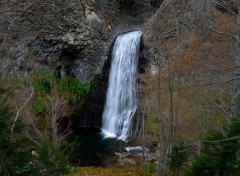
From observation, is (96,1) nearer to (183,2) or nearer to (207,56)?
(183,2)

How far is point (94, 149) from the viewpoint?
92.6ft

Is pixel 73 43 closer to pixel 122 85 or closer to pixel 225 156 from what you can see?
pixel 122 85

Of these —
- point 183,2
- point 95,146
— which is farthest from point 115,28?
point 95,146

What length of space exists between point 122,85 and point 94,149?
827cm

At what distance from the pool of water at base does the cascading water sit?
2.05m

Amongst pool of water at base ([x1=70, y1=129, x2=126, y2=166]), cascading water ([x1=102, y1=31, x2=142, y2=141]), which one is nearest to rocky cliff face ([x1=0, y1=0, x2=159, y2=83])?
cascading water ([x1=102, y1=31, x2=142, y2=141])

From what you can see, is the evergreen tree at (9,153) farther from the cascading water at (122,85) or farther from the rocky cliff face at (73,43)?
the cascading water at (122,85)

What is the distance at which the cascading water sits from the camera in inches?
1308

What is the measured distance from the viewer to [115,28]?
123 ft

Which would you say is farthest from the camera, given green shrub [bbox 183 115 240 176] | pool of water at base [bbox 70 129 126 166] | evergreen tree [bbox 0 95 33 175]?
pool of water at base [bbox 70 129 126 166]

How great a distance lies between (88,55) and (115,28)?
4.95m

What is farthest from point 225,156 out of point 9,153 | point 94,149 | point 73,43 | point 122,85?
point 73,43

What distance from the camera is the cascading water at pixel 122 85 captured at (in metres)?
33.2

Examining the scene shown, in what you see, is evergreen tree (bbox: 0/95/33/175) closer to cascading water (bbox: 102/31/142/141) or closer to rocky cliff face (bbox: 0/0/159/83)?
rocky cliff face (bbox: 0/0/159/83)
